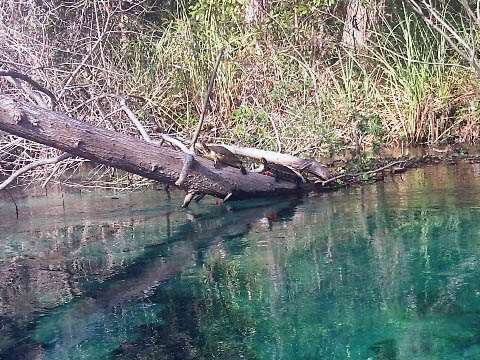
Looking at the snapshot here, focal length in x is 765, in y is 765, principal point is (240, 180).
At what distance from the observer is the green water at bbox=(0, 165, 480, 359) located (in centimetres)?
262

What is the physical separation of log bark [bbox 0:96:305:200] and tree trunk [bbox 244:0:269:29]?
3977 millimetres

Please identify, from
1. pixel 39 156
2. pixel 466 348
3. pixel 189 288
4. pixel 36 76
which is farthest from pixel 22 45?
pixel 466 348

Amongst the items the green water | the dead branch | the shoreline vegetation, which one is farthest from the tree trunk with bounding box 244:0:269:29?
the green water

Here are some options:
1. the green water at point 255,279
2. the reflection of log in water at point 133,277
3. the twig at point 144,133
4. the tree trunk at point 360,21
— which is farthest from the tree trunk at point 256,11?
the reflection of log in water at point 133,277

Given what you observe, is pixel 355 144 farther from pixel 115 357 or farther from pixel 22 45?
pixel 115 357

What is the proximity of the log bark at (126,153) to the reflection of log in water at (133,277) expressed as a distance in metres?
0.22

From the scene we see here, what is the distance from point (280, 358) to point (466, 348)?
0.59 meters

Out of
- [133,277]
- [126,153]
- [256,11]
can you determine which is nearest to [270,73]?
[256,11]

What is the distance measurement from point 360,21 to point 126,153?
487 centimetres

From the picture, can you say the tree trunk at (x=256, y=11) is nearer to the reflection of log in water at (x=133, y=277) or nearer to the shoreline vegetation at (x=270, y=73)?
the shoreline vegetation at (x=270, y=73)

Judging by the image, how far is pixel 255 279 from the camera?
11.1 ft

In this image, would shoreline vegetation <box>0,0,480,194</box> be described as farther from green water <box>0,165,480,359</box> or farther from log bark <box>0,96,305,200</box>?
green water <box>0,165,480,359</box>

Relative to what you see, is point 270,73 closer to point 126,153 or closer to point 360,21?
point 360,21

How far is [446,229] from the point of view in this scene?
399 cm
